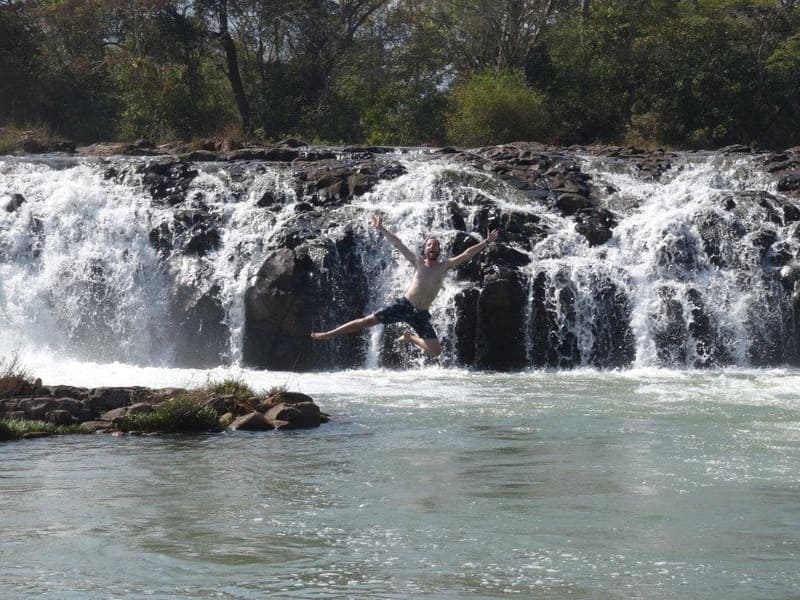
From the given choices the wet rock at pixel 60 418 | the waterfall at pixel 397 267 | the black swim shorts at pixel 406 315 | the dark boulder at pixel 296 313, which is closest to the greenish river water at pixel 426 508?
the wet rock at pixel 60 418

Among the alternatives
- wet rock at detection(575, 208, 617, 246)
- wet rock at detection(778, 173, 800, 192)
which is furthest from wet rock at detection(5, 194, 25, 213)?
wet rock at detection(778, 173, 800, 192)

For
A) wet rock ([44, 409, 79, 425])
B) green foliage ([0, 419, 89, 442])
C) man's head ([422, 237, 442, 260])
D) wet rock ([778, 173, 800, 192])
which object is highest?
wet rock ([778, 173, 800, 192])

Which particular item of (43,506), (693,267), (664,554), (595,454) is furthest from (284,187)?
(664,554)

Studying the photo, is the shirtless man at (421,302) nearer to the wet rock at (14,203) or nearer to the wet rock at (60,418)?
the wet rock at (60,418)

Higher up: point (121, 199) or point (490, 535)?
point (121, 199)

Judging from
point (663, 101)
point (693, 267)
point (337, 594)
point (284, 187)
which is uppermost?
point (663, 101)

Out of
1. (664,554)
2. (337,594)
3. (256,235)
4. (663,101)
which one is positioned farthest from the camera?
(663,101)

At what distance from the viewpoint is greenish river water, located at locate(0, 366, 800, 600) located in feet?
28.9

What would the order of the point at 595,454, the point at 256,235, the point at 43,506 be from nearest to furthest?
the point at 43,506 → the point at 595,454 → the point at 256,235

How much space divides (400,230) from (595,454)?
13413mm

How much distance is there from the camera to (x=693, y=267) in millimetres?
25797

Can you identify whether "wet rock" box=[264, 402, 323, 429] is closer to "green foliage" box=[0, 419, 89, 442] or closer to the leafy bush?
the leafy bush

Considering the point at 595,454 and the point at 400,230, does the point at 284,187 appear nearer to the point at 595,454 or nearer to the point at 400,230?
the point at 400,230

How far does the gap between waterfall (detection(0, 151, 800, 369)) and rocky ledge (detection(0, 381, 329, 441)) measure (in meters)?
8.38
